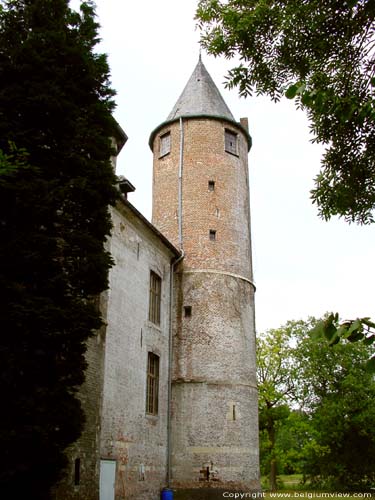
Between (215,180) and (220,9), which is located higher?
(215,180)

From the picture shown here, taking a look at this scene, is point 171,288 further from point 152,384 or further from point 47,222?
point 47,222

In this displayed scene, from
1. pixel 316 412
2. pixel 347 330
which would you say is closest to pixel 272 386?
pixel 316 412

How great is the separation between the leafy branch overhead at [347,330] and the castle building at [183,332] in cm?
965

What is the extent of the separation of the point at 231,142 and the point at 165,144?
2.71 m

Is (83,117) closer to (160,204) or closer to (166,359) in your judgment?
(166,359)

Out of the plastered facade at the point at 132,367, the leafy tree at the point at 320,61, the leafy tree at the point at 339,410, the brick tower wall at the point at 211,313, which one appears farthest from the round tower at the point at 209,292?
the leafy tree at the point at 339,410

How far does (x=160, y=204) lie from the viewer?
22.0m

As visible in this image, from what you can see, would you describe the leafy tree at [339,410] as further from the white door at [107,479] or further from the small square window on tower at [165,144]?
the white door at [107,479]

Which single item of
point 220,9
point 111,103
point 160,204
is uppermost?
point 160,204

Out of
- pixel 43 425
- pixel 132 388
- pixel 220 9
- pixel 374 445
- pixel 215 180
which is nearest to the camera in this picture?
pixel 220 9

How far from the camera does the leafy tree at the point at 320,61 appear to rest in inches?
237

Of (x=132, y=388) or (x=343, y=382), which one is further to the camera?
(x=343, y=382)

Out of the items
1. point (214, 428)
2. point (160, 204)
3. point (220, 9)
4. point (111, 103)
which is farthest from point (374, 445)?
point (220, 9)

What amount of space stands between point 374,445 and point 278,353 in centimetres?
792
